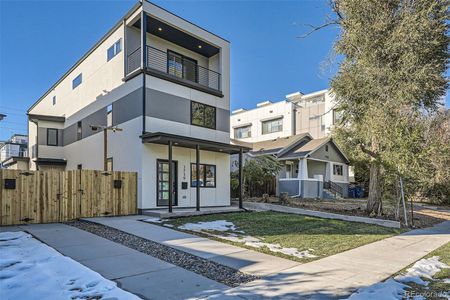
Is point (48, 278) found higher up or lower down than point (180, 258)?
higher up

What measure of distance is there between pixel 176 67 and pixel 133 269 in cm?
1314

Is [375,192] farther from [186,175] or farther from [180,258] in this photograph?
[180,258]

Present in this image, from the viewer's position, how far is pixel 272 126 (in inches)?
1565

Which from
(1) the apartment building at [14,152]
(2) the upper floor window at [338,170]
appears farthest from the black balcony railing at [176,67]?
(2) the upper floor window at [338,170]

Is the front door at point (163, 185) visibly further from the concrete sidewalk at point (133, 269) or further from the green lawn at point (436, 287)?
the green lawn at point (436, 287)

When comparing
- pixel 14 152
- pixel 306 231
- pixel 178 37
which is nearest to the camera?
pixel 306 231

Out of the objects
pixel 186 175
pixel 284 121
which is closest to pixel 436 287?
pixel 186 175

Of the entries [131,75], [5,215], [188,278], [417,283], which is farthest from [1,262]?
[131,75]

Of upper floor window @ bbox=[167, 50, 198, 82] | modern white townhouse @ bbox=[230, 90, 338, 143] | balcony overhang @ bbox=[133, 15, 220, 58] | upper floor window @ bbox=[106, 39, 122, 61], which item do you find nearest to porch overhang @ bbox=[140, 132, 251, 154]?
upper floor window @ bbox=[167, 50, 198, 82]

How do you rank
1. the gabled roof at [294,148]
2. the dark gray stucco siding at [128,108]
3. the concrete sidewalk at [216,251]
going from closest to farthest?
the concrete sidewalk at [216,251] < the dark gray stucco siding at [128,108] < the gabled roof at [294,148]

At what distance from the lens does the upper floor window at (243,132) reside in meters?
41.2

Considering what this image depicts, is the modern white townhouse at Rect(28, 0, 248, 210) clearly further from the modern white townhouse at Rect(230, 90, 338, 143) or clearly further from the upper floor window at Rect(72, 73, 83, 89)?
the modern white townhouse at Rect(230, 90, 338, 143)

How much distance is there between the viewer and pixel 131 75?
47.9 feet

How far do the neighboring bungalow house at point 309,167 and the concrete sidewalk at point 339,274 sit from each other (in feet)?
47.2
